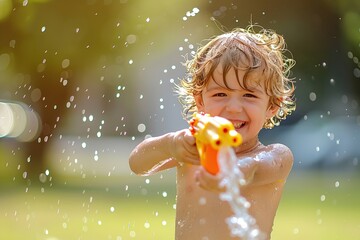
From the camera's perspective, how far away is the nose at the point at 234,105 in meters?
2.71

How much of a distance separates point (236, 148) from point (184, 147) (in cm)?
37

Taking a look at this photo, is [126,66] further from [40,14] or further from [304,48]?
[40,14]

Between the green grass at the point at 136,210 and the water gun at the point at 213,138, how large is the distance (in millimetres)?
2614

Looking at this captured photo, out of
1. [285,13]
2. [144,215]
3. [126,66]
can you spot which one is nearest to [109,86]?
[126,66]

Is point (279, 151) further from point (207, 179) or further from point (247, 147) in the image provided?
point (207, 179)

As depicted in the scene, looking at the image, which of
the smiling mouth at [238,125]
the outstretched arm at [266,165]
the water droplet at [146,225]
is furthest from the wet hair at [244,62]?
the water droplet at [146,225]

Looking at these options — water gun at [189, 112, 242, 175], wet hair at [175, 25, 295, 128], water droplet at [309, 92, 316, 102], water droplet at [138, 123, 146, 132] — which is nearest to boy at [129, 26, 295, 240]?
wet hair at [175, 25, 295, 128]

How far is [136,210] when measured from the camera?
21.9ft

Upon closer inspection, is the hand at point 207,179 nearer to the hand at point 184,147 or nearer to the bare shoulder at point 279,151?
the hand at point 184,147

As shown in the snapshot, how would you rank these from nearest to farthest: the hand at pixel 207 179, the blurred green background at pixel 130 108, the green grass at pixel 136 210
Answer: the hand at pixel 207 179 → the green grass at pixel 136 210 → the blurred green background at pixel 130 108

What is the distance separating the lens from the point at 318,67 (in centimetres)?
882

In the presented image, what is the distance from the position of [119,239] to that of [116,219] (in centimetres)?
73

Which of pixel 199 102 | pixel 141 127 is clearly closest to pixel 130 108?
pixel 141 127

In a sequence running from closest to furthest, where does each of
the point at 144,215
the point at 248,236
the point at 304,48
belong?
the point at 248,236
the point at 144,215
the point at 304,48
